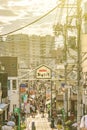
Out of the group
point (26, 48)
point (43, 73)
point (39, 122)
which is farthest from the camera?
point (26, 48)

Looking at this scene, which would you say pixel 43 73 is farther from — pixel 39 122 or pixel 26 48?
pixel 26 48

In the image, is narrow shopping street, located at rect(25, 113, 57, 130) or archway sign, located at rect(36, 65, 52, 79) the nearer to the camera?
archway sign, located at rect(36, 65, 52, 79)

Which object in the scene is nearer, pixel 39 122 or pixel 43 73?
pixel 43 73

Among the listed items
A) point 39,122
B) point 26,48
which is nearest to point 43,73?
point 39,122

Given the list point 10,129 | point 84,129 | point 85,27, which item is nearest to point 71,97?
point 85,27

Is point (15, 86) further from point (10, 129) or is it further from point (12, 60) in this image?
point (10, 129)

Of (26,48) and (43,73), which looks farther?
(26,48)

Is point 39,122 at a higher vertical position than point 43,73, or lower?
lower

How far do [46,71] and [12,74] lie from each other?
2805 centimetres

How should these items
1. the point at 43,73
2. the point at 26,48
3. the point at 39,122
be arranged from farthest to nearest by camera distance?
the point at 26,48, the point at 39,122, the point at 43,73

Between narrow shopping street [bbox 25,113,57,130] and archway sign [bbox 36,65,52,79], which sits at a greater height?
archway sign [bbox 36,65,52,79]

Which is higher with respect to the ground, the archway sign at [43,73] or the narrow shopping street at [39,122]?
the archway sign at [43,73]

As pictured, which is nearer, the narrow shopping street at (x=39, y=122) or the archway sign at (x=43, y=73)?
the archway sign at (x=43, y=73)

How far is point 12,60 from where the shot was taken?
206 feet
